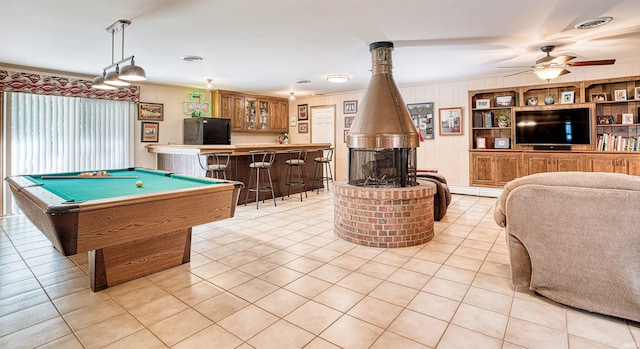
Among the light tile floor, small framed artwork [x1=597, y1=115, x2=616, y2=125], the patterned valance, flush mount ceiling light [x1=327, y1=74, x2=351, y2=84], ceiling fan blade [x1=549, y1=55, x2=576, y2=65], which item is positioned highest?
flush mount ceiling light [x1=327, y1=74, x2=351, y2=84]

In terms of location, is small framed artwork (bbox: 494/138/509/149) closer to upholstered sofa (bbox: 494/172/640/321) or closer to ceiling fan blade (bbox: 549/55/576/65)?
ceiling fan blade (bbox: 549/55/576/65)

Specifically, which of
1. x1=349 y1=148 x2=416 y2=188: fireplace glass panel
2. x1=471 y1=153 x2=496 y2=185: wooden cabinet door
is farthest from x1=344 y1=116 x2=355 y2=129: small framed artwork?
x1=349 y1=148 x2=416 y2=188: fireplace glass panel

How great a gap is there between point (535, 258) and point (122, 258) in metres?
3.16

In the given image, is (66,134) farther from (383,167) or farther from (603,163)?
(603,163)

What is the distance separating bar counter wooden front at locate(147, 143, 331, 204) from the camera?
565 cm

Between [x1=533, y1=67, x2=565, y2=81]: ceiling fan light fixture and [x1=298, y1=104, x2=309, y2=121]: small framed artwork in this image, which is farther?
[x1=298, y1=104, x2=309, y2=121]: small framed artwork

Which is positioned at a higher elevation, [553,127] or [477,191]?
[553,127]

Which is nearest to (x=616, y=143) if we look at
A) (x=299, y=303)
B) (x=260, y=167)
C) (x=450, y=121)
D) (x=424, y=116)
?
(x=450, y=121)

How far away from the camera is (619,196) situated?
2.00 metres

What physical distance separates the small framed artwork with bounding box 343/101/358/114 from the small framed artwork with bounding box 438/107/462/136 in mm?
2056

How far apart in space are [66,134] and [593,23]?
25.2 ft

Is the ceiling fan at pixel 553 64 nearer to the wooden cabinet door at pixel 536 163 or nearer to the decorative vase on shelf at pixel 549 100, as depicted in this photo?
the decorative vase on shelf at pixel 549 100

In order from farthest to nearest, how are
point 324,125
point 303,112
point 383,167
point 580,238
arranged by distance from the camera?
point 303,112, point 324,125, point 383,167, point 580,238

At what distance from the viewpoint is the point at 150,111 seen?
6773mm
